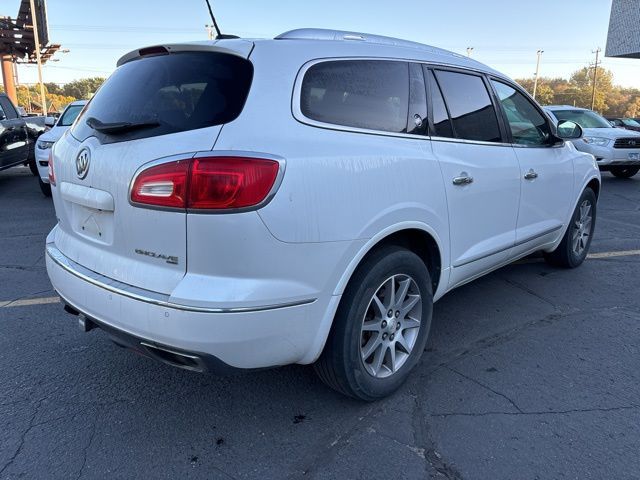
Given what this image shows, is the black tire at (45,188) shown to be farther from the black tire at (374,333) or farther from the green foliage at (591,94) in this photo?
the green foliage at (591,94)

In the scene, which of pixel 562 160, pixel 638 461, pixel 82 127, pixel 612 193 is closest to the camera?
pixel 638 461

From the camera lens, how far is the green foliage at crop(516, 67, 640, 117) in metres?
85.7

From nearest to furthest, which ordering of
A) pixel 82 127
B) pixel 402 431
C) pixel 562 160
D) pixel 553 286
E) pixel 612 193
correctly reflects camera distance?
pixel 402 431, pixel 82 127, pixel 562 160, pixel 553 286, pixel 612 193

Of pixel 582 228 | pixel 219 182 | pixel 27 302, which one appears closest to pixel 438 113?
pixel 219 182

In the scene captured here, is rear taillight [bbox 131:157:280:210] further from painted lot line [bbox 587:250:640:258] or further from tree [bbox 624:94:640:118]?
tree [bbox 624:94:640:118]

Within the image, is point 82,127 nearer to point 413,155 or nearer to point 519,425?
point 413,155

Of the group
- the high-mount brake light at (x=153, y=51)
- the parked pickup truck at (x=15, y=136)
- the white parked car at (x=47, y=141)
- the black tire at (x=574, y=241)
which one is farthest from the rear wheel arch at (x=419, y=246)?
the parked pickup truck at (x=15, y=136)

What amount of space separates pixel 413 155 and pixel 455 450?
148 centimetres

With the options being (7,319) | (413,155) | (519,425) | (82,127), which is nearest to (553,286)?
(519,425)

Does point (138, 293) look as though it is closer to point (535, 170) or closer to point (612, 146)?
point (535, 170)

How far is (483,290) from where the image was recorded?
457 centimetres

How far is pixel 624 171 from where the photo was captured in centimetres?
1307

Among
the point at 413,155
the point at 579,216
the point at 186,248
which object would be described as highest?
the point at 413,155

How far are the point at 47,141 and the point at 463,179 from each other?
779cm
